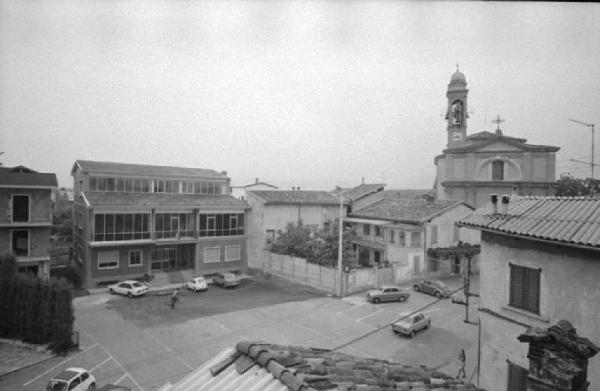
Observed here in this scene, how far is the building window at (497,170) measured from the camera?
115 ft

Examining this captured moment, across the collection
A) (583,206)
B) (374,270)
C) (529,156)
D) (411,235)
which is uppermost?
(529,156)

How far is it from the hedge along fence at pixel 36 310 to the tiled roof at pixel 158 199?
8.40 meters

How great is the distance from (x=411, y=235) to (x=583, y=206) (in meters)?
19.9

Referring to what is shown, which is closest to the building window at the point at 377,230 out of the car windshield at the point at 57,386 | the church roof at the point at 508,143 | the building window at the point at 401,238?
the building window at the point at 401,238

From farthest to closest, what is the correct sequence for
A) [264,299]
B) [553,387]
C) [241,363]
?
[264,299] → [241,363] → [553,387]

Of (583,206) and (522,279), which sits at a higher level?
(583,206)

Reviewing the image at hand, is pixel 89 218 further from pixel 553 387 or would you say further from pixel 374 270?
pixel 553 387

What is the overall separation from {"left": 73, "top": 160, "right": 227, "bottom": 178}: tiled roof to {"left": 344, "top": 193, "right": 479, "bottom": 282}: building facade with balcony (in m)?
14.0

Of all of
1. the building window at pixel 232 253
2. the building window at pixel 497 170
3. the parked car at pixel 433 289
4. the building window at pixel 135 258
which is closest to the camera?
the parked car at pixel 433 289

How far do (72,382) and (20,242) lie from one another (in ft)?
49.0

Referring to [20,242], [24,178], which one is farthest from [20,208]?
[20,242]

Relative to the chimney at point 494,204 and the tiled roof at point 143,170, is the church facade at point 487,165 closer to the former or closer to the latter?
the tiled roof at point 143,170

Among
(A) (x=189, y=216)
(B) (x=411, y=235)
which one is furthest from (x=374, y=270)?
(A) (x=189, y=216)

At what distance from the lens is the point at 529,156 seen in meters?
33.9
